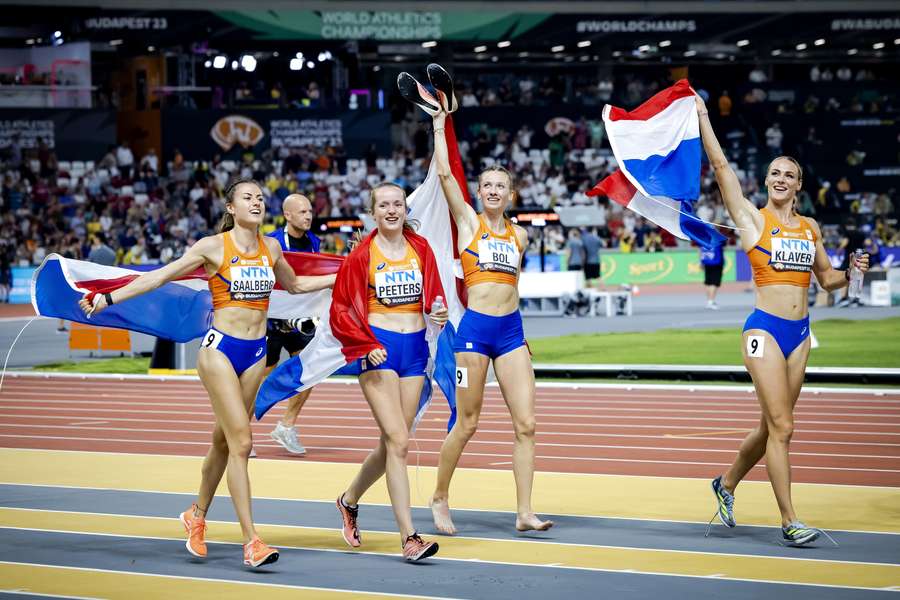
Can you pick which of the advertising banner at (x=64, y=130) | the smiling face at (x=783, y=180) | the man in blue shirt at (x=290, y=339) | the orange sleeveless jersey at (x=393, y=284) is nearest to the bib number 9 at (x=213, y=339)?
the orange sleeveless jersey at (x=393, y=284)

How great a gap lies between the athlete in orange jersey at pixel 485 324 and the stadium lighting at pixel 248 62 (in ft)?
114

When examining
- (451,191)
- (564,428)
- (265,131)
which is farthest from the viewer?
(265,131)

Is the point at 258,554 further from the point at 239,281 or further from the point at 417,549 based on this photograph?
the point at 239,281

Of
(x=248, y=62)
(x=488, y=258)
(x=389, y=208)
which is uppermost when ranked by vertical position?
(x=248, y=62)

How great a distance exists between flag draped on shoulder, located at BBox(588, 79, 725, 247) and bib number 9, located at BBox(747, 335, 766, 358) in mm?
1068

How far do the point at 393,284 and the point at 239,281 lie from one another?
0.84 meters

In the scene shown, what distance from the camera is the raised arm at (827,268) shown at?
8047mm

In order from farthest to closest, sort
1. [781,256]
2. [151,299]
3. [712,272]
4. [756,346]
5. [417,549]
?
[712,272]
[151,299]
[781,256]
[756,346]
[417,549]

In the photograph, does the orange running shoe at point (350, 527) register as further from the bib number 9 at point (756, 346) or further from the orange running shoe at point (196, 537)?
the bib number 9 at point (756, 346)

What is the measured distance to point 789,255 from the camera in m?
7.87

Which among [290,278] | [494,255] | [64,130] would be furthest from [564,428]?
[64,130]

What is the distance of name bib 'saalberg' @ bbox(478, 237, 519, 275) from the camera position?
26.4 feet

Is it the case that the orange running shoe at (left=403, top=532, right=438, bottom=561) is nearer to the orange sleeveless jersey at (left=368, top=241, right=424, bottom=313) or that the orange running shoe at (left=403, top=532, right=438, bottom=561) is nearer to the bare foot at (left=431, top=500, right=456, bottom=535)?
the bare foot at (left=431, top=500, right=456, bottom=535)

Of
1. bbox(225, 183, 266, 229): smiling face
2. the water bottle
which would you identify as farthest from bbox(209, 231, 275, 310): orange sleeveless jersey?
the water bottle
